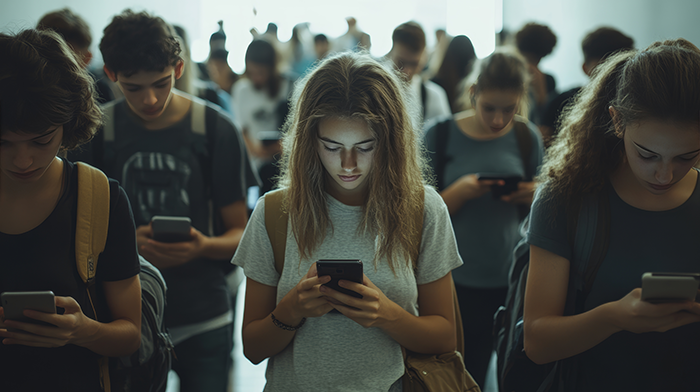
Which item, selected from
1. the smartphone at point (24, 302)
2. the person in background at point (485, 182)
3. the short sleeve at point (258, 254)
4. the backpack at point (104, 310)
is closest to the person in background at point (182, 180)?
the backpack at point (104, 310)

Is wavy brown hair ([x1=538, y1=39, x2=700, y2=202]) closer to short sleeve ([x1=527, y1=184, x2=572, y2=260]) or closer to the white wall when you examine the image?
short sleeve ([x1=527, y1=184, x2=572, y2=260])

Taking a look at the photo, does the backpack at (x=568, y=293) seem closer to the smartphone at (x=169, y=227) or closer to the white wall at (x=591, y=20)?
the smartphone at (x=169, y=227)

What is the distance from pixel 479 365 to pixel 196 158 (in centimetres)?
168

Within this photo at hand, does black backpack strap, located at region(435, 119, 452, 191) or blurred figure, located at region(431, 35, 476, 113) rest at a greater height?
blurred figure, located at region(431, 35, 476, 113)

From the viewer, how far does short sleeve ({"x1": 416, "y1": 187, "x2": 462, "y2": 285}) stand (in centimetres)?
162

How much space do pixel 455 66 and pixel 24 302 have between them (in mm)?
4134

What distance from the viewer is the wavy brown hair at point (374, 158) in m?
1.59

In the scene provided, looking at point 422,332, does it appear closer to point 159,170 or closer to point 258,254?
point 258,254

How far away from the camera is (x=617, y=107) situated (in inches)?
60.0

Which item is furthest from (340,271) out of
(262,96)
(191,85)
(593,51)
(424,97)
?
(262,96)

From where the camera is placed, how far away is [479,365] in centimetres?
270

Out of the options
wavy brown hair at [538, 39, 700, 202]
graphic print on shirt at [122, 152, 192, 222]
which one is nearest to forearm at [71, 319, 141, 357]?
graphic print on shirt at [122, 152, 192, 222]

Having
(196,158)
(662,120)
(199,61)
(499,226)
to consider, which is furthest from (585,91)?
(199,61)

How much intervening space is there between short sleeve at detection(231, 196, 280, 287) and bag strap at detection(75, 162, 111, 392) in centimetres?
37
